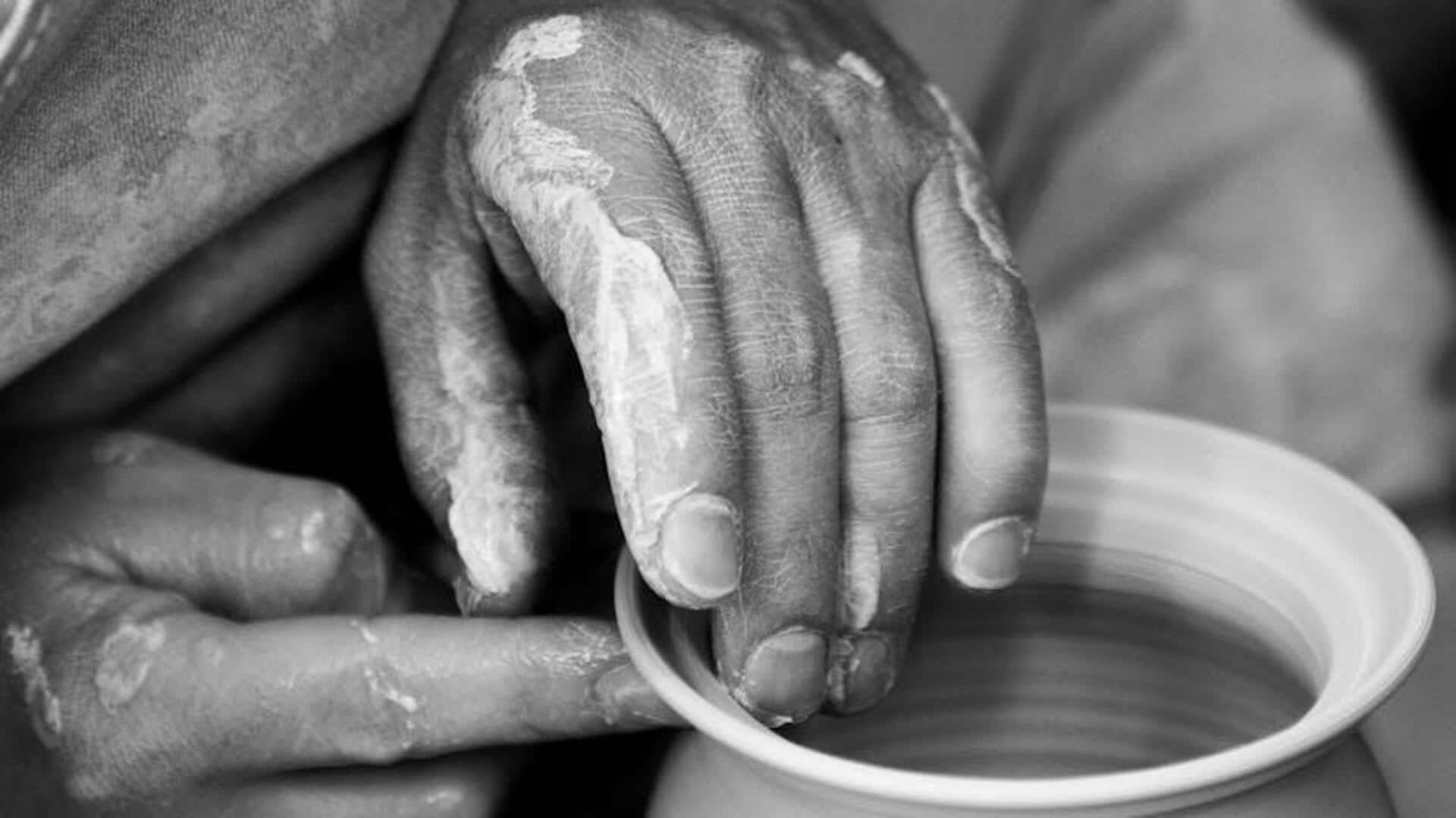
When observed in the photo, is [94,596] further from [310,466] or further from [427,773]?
[310,466]

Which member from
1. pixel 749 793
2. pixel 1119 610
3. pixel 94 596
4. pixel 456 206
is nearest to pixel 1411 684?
pixel 1119 610

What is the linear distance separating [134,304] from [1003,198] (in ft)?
3.67

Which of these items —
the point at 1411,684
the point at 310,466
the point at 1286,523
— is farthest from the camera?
the point at 310,466

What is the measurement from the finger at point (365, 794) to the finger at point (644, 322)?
251mm

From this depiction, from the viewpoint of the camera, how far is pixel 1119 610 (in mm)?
1147

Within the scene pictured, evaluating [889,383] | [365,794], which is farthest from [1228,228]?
[365,794]

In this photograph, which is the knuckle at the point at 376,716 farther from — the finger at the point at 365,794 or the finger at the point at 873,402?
the finger at the point at 873,402

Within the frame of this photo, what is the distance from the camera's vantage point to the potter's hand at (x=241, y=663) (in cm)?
100

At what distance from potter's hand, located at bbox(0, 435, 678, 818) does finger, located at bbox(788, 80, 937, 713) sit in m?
0.13

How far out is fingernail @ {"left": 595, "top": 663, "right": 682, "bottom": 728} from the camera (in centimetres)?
98

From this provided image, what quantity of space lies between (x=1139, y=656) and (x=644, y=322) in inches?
17.8

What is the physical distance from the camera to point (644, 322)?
88 cm

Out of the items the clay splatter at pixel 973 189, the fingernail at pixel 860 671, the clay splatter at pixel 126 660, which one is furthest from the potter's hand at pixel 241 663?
the clay splatter at pixel 973 189

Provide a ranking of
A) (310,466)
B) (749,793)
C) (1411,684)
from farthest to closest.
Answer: (310,466) < (1411,684) < (749,793)
